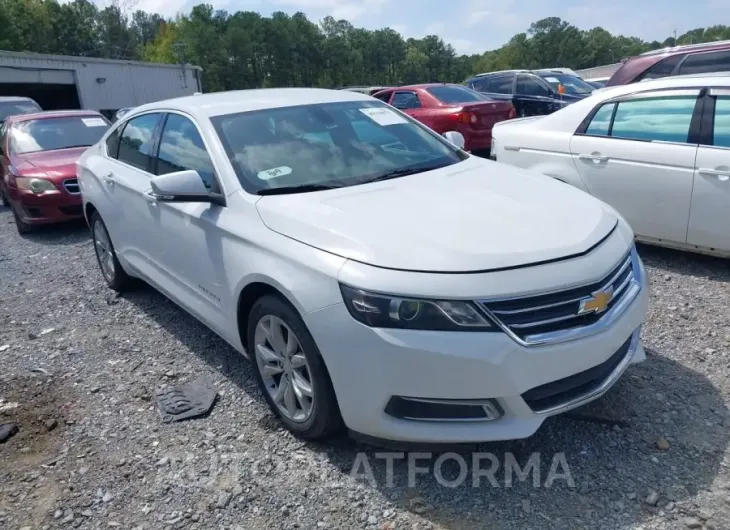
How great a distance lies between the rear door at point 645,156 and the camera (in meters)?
4.76

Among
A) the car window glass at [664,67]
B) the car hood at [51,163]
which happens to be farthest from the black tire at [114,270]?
the car window glass at [664,67]

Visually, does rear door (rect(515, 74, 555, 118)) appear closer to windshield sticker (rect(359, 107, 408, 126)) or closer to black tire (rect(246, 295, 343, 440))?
windshield sticker (rect(359, 107, 408, 126))

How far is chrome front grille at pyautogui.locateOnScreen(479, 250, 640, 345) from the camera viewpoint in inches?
93.4

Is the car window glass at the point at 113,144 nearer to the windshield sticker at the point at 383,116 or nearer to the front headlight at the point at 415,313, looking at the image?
the windshield sticker at the point at 383,116

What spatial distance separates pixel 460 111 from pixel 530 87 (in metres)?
4.30

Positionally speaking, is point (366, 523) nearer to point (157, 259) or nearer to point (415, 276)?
point (415, 276)

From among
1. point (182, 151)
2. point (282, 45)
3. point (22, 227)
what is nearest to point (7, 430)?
point (182, 151)

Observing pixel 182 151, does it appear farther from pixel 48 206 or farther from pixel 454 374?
pixel 48 206

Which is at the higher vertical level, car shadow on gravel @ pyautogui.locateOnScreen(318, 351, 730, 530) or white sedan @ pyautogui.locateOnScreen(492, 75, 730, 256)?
white sedan @ pyautogui.locateOnScreen(492, 75, 730, 256)

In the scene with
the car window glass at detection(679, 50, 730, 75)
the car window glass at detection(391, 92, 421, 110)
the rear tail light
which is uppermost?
the car window glass at detection(679, 50, 730, 75)

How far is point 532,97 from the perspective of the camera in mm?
13180

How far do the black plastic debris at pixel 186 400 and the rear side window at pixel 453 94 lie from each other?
799 cm

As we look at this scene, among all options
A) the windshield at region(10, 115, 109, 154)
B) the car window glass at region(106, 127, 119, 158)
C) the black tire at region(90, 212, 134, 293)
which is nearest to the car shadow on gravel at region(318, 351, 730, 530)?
the black tire at region(90, 212, 134, 293)

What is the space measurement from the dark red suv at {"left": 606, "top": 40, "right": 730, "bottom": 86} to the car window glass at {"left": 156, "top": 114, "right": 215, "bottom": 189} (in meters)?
6.13
